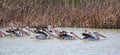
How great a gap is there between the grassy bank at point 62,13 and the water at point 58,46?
2.99m

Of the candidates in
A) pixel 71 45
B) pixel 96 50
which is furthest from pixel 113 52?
pixel 71 45

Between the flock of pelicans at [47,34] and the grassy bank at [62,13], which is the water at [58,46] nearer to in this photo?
the flock of pelicans at [47,34]

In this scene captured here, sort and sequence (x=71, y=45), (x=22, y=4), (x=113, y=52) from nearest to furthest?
1. (x=113, y=52)
2. (x=71, y=45)
3. (x=22, y=4)

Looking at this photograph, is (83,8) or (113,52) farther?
(83,8)

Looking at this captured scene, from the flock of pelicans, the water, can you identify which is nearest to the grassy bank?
the flock of pelicans

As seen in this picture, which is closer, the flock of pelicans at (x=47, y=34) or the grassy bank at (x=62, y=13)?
the flock of pelicans at (x=47, y=34)

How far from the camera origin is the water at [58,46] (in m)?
20.5

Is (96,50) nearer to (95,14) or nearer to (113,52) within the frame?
(113,52)

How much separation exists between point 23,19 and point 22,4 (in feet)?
4.64

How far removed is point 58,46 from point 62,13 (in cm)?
728

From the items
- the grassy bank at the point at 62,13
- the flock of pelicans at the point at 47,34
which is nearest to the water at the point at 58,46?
the flock of pelicans at the point at 47,34

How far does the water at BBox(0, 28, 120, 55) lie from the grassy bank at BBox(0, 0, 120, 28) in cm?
299

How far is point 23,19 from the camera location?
1161 inches

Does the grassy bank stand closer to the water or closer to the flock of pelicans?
the flock of pelicans
